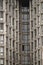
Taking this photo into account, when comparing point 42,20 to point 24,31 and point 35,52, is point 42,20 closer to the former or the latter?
→ point 35,52

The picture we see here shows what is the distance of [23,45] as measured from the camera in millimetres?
126188

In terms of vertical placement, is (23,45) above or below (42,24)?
below

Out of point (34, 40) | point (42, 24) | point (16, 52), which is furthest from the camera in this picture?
point (16, 52)

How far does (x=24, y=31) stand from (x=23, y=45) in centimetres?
428

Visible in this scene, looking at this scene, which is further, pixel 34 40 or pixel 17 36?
pixel 17 36

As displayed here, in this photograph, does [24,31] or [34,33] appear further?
[24,31]

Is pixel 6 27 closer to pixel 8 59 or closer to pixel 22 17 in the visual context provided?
pixel 8 59

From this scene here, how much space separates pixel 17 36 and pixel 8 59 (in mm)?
14831

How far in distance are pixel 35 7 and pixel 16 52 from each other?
15.6 metres

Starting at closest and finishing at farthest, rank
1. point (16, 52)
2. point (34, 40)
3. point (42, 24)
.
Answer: point (42, 24) < point (34, 40) < point (16, 52)

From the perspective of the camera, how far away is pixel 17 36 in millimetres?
123625

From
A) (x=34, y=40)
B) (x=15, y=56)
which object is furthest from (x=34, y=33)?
(x=15, y=56)

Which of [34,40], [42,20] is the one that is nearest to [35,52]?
[34,40]

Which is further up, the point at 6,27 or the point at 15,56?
the point at 6,27
